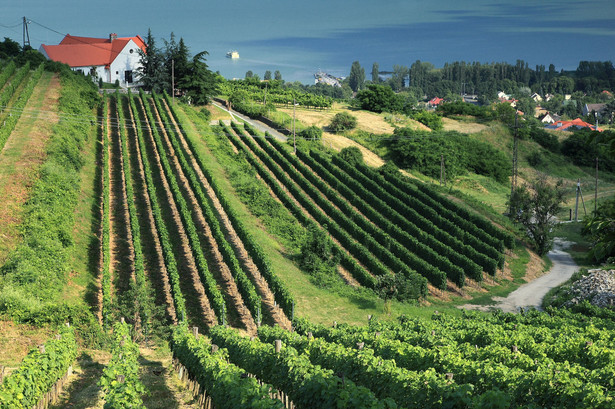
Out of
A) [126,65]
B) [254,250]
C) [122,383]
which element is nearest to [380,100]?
[126,65]

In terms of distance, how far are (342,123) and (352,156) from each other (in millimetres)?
19986

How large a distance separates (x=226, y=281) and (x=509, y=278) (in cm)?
2384

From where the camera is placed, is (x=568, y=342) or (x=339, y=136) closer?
(x=568, y=342)

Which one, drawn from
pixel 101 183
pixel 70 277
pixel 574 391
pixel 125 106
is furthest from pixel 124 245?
pixel 125 106

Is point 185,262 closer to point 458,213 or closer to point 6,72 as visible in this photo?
point 458,213

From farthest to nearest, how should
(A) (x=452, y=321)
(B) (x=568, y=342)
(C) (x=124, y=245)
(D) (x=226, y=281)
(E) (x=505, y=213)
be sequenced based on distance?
(E) (x=505, y=213) → (C) (x=124, y=245) → (D) (x=226, y=281) → (A) (x=452, y=321) → (B) (x=568, y=342)

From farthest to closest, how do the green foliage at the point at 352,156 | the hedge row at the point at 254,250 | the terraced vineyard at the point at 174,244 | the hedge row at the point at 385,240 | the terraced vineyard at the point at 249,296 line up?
the green foliage at the point at 352,156 → the hedge row at the point at 385,240 → the hedge row at the point at 254,250 → the terraced vineyard at the point at 174,244 → the terraced vineyard at the point at 249,296

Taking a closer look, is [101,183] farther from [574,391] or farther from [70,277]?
[574,391]

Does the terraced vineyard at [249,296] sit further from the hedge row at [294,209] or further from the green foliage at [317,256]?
the green foliage at [317,256]

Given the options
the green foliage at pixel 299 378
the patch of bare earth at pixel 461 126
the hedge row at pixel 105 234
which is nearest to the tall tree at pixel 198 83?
the hedge row at pixel 105 234

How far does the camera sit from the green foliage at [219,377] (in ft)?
55.1

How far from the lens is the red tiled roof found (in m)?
107

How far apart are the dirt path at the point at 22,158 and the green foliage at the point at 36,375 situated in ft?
52.6

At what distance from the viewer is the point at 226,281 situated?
42125 mm
